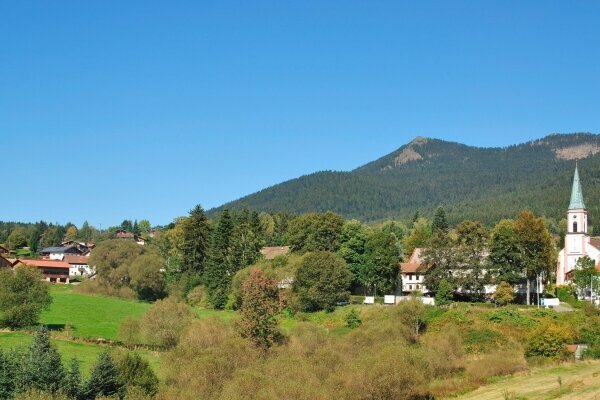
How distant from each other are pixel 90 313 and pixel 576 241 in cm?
5042

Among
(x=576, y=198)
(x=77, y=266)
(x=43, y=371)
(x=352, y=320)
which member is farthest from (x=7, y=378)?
(x=77, y=266)

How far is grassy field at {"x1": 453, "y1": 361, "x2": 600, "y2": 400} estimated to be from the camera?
1570 inches

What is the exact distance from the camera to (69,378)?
38.6 meters

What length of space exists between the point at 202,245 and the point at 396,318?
119 feet

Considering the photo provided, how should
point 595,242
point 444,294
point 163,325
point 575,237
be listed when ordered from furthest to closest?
1. point 595,242
2. point 575,237
3. point 444,294
4. point 163,325

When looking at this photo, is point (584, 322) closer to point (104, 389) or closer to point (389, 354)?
point (389, 354)

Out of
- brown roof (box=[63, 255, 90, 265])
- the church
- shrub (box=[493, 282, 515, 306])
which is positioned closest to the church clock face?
the church

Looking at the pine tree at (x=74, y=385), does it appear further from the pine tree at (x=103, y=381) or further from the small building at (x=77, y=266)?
the small building at (x=77, y=266)

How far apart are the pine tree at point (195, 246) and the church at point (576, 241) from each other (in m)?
40.9

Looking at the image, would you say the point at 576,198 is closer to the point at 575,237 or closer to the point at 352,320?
the point at 575,237

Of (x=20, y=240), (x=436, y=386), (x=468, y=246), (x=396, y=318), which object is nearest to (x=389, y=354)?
(x=436, y=386)

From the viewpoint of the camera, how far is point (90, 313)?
246 feet

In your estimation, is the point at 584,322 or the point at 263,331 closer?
the point at 263,331

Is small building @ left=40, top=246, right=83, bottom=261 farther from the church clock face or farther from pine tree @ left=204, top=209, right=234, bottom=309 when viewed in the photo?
the church clock face
